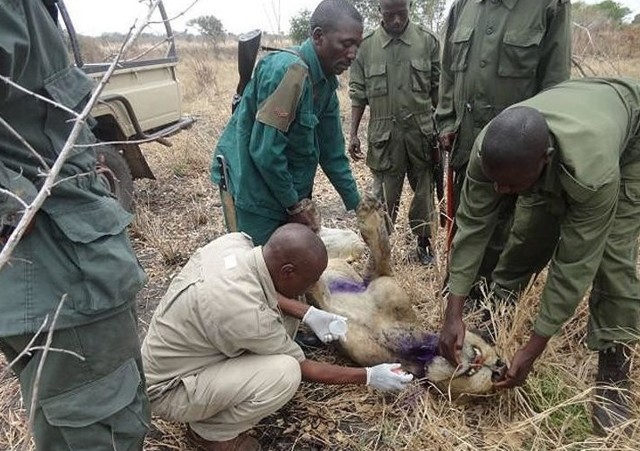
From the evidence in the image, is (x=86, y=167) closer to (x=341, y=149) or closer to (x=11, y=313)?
(x=11, y=313)

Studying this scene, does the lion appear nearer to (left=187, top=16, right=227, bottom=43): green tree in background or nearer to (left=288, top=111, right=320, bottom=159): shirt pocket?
(left=288, top=111, right=320, bottom=159): shirt pocket

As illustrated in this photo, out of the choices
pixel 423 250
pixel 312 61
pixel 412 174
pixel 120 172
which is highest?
pixel 312 61

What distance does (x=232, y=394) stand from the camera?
6.84ft

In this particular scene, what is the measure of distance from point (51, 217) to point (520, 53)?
8.08ft

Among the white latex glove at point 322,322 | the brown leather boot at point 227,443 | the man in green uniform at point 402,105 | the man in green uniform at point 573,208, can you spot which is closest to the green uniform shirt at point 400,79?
the man in green uniform at point 402,105

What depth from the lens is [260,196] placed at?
9.20ft

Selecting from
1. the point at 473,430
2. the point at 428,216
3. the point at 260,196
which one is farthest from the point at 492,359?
the point at 428,216

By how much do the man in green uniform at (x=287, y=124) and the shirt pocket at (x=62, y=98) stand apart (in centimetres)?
106

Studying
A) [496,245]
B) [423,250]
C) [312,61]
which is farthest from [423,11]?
[312,61]

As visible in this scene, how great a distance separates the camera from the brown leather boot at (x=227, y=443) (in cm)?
219

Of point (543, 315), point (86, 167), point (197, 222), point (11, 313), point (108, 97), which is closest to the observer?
point (11, 313)

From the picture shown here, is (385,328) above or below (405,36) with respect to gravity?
below

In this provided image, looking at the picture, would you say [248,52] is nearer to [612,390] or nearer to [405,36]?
[405,36]

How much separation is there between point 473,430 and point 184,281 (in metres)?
1.40
